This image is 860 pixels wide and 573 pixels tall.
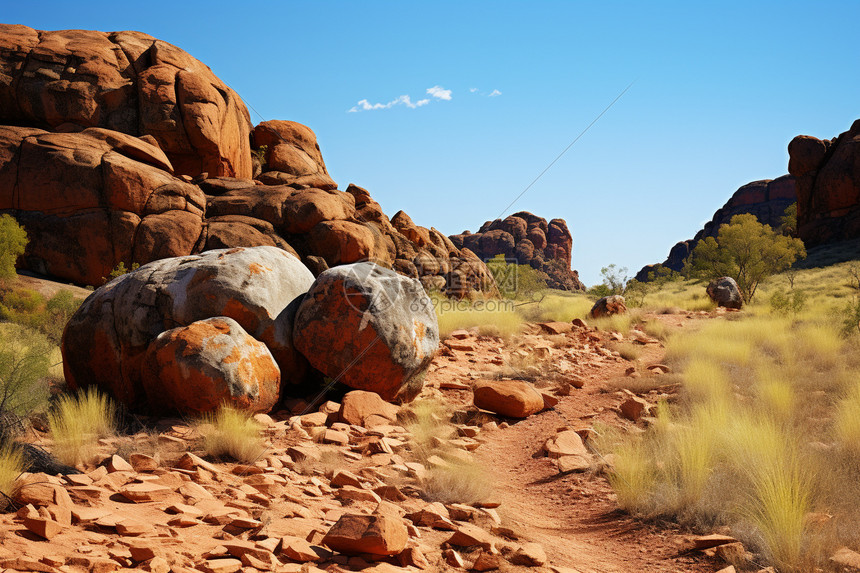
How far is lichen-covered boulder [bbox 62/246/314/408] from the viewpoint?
616 centimetres

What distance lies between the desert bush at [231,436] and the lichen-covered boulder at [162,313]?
142 centimetres

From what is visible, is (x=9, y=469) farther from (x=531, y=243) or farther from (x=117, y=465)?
(x=531, y=243)

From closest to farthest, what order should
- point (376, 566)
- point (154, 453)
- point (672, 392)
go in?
point (376, 566), point (154, 453), point (672, 392)

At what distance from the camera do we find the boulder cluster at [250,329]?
5734mm

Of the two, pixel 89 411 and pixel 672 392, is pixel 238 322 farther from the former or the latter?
pixel 672 392

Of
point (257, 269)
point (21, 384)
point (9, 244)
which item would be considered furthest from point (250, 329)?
point (9, 244)

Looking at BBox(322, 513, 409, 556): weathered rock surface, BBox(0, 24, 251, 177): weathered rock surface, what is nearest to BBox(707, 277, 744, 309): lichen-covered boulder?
BBox(322, 513, 409, 556): weathered rock surface

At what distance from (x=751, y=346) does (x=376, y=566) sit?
981 cm

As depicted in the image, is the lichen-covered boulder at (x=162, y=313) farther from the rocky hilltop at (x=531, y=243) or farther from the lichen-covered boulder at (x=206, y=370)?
the rocky hilltop at (x=531, y=243)

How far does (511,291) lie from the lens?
98.4 feet

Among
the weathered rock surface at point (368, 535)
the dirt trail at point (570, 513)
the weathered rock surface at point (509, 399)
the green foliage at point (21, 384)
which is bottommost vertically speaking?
the dirt trail at point (570, 513)

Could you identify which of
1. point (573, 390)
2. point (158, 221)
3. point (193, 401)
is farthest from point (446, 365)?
point (158, 221)

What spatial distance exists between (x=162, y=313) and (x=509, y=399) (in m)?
4.59

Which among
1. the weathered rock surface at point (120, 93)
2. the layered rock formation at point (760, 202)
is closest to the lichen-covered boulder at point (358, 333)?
the weathered rock surface at point (120, 93)
